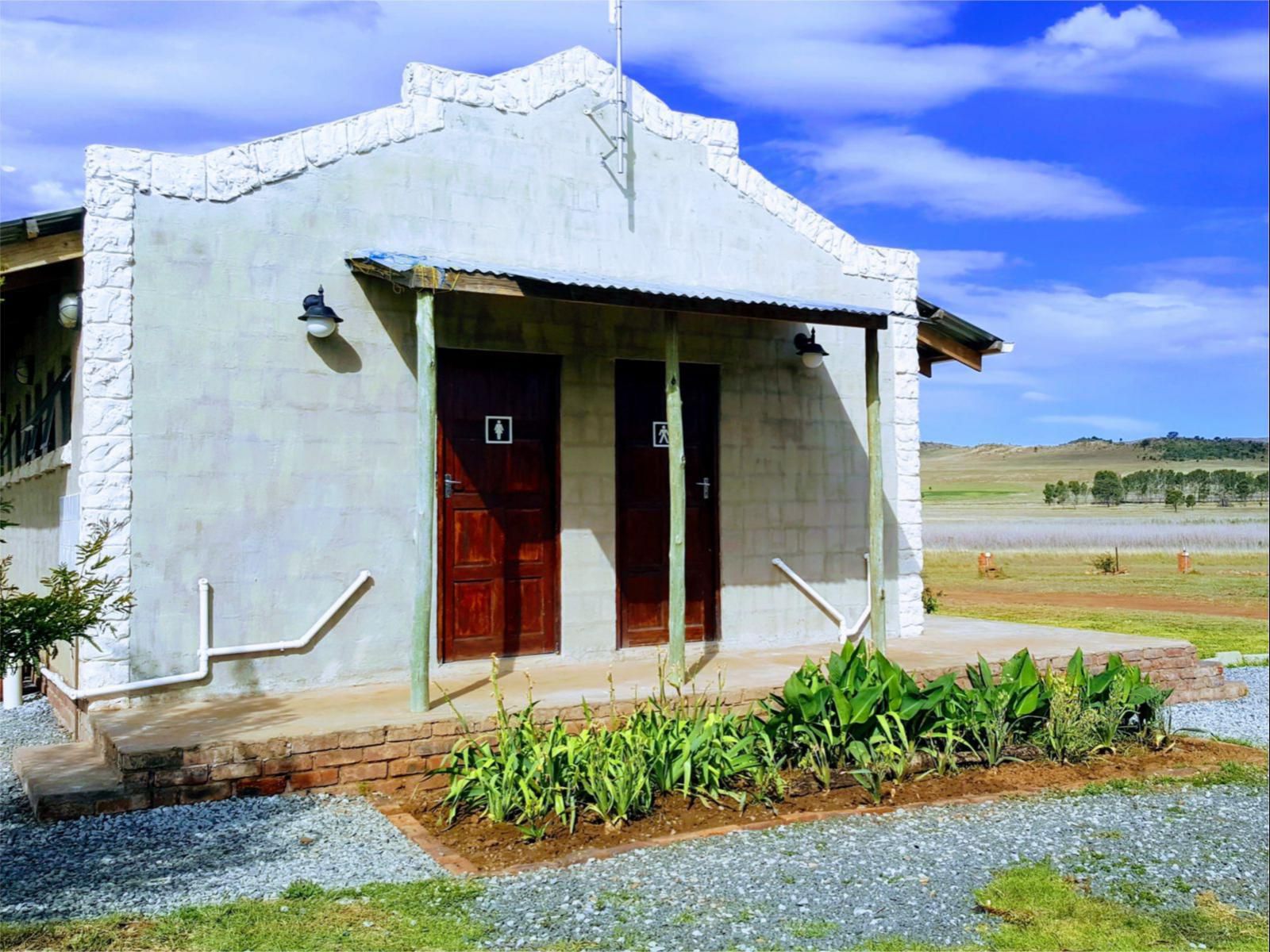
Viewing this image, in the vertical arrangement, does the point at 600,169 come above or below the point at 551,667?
above

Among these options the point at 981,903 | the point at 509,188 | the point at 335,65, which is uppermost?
the point at 335,65

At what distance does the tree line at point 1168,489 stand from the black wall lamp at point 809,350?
50522mm

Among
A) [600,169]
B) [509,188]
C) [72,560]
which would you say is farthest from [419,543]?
[600,169]

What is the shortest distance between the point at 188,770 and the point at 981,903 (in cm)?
385

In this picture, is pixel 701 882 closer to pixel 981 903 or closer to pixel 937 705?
pixel 981 903

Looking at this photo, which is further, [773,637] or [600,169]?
[773,637]

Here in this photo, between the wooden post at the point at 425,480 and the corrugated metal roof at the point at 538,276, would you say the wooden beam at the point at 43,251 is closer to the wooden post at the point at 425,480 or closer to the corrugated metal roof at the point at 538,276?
the corrugated metal roof at the point at 538,276

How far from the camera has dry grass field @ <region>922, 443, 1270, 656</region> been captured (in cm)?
1686

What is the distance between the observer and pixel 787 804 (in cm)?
542

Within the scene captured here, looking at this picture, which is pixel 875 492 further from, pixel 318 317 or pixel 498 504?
pixel 318 317

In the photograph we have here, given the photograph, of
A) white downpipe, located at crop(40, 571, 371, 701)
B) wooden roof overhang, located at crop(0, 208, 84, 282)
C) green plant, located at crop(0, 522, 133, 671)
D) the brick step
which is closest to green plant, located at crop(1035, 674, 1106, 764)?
white downpipe, located at crop(40, 571, 371, 701)

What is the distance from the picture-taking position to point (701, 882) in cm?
432

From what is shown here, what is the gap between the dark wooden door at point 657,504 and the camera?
8789mm

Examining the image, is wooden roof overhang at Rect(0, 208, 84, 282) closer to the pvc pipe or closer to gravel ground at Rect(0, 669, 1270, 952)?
gravel ground at Rect(0, 669, 1270, 952)
